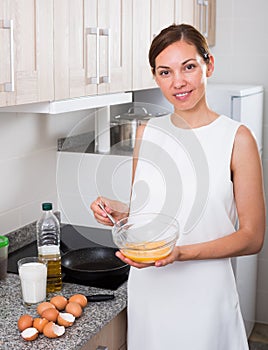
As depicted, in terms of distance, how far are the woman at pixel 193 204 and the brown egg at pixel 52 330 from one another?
0.31 meters

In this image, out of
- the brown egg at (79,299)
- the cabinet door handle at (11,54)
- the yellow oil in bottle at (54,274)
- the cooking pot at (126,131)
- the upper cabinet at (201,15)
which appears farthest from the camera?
the upper cabinet at (201,15)

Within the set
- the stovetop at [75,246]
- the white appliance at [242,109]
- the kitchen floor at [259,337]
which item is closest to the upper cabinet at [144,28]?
the white appliance at [242,109]

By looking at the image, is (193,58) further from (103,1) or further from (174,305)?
(174,305)

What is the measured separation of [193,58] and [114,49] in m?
0.51

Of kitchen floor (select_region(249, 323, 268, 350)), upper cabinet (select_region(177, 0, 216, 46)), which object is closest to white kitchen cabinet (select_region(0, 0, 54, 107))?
upper cabinet (select_region(177, 0, 216, 46))

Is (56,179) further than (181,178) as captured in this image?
Yes

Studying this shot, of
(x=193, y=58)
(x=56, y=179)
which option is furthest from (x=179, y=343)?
(x=56, y=179)

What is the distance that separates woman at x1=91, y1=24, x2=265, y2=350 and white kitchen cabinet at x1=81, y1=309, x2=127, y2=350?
3 cm

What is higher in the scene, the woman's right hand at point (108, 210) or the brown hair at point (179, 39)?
the brown hair at point (179, 39)

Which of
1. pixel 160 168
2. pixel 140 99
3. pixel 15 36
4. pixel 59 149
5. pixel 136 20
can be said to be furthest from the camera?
pixel 140 99

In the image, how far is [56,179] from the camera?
2600 millimetres

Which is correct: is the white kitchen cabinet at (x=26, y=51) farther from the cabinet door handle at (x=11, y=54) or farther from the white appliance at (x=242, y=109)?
the white appliance at (x=242, y=109)

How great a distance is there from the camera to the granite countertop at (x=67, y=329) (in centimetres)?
155

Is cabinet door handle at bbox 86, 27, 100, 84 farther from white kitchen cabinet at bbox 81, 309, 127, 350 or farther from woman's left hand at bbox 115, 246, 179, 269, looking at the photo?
white kitchen cabinet at bbox 81, 309, 127, 350
